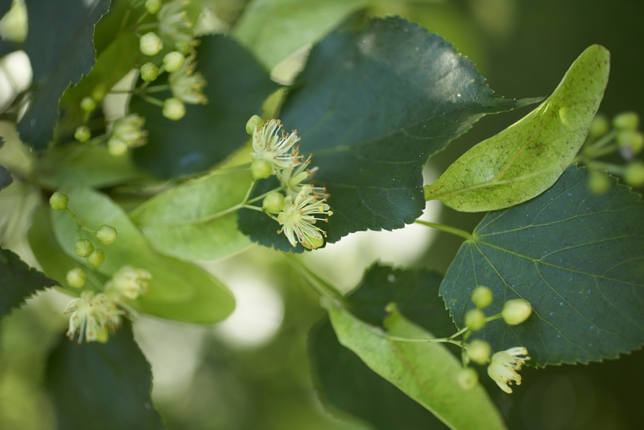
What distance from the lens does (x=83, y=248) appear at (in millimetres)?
397

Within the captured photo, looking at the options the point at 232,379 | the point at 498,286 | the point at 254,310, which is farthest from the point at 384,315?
the point at 232,379

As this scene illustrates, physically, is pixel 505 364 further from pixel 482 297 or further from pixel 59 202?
pixel 59 202

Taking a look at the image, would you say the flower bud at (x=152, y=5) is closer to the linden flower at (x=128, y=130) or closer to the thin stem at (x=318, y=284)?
the linden flower at (x=128, y=130)

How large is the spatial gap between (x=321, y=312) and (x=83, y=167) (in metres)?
0.70

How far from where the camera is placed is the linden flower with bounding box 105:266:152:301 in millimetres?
416

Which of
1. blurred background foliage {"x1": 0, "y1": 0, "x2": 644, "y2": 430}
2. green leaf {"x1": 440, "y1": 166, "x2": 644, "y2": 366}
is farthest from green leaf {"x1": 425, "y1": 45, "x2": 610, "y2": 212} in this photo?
blurred background foliage {"x1": 0, "y1": 0, "x2": 644, "y2": 430}

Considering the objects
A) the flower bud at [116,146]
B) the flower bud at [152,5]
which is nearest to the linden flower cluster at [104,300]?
the flower bud at [116,146]

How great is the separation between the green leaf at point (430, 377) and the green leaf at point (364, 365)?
0.15 ft

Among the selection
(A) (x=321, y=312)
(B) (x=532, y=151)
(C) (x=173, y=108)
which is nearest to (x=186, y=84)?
(C) (x=173, y=108)

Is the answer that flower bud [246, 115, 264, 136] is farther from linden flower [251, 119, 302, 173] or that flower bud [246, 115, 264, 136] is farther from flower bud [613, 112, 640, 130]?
flower bud [613, 112, 640, 130]

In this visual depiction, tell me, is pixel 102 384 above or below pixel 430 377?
below

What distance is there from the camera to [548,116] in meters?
0.35

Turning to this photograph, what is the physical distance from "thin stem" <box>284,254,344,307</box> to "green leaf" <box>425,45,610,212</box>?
0.15 metres

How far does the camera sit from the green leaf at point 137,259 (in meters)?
0.44
